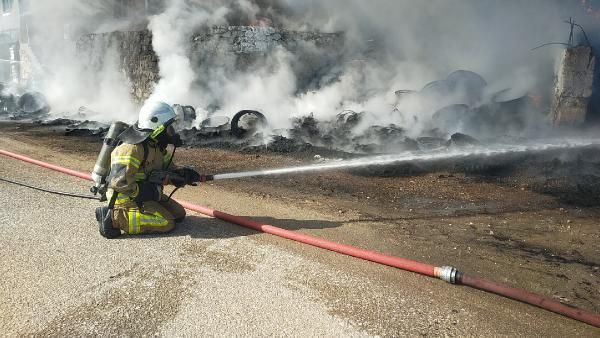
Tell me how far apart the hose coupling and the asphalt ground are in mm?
53

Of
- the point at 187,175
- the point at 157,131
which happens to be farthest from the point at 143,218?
the point at 157,131

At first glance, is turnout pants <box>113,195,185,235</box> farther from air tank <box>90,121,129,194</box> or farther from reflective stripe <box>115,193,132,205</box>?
air tank <box>90,121,129,194</box>

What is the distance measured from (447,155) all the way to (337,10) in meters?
9.13

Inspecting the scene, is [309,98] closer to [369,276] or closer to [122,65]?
[122,65]

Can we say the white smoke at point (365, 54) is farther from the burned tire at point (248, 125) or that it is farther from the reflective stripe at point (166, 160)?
the reflective stripe at point (166, 160)

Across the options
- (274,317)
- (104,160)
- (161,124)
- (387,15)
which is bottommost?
(274,317)

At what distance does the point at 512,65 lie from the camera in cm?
1238

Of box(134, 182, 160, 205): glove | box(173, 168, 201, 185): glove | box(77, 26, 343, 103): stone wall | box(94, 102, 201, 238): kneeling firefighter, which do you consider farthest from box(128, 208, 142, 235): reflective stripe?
box(77, 26, 343, 103): stone wall

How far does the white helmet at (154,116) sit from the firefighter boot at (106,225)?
87 cm

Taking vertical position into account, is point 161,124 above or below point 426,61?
below

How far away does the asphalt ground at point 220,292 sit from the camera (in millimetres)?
2814

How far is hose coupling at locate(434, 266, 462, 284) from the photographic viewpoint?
10.7 feet

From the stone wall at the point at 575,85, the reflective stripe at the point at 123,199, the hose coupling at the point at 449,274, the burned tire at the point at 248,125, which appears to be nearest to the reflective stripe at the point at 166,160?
the reflective stripe at the point at 123,199

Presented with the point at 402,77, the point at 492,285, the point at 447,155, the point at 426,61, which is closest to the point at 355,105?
the point at 402,77
